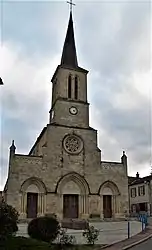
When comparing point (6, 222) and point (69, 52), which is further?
point (69, 52)

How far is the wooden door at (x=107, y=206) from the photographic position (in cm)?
3519

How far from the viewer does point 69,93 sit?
40250mm

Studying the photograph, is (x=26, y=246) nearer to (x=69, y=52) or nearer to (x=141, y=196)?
(x=69, y=52)

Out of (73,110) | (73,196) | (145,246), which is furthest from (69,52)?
(145,246)

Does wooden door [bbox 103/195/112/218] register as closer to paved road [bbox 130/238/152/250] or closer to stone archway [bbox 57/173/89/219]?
stone archway [bbox 57/173/89/219]

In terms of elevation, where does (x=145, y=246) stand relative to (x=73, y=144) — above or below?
below

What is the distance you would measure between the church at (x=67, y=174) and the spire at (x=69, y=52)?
4.13m

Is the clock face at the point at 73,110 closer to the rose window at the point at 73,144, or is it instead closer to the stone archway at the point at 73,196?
the rose window at the point at 73,144

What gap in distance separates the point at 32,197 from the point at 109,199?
9.09 metres

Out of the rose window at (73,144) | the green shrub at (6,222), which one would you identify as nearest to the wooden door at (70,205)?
the rose window at (73,144)

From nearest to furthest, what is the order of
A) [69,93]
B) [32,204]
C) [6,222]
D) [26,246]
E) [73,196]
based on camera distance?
[6,222] → [26,246] → [32,204] → [73,196] → [69,93]

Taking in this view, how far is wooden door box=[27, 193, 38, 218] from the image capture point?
107 feet

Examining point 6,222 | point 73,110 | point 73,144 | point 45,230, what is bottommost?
point 45,230

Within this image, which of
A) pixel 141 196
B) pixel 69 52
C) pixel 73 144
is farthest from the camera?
pixel 141 196
